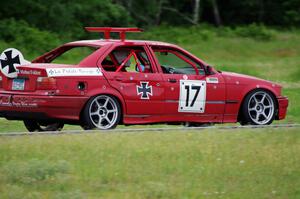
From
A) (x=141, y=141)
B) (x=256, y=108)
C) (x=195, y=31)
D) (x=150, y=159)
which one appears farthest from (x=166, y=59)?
(x=195, y=31)

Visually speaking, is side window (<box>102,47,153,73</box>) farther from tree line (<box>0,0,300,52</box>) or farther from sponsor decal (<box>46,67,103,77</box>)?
tree line (<box>0,0,300,52</box>)

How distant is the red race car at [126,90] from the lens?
12672 mm

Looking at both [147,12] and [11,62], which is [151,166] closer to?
[11,62]

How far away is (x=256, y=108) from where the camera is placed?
14.4m

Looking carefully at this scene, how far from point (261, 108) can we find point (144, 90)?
6.97ft

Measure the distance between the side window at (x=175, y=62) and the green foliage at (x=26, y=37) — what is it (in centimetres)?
2292

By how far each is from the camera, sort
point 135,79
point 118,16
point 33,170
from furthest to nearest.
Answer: point 118,16, point 135,79, point 33,170

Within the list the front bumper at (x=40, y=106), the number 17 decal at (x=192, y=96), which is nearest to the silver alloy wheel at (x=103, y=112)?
the front bumper at (x=40, y=106)

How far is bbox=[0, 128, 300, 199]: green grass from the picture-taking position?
9023mm

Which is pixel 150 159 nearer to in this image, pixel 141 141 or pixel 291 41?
pixel 141 141

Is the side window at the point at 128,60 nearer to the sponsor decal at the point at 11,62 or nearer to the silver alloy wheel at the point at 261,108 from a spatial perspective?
the sponsor decal at the point at 11,62

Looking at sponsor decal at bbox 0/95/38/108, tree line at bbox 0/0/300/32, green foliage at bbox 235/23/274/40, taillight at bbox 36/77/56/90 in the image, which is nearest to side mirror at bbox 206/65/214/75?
taillight at bbox 36/77/56/90

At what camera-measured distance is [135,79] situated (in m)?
13.3

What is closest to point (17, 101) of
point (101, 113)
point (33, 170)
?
point (101, 113)
